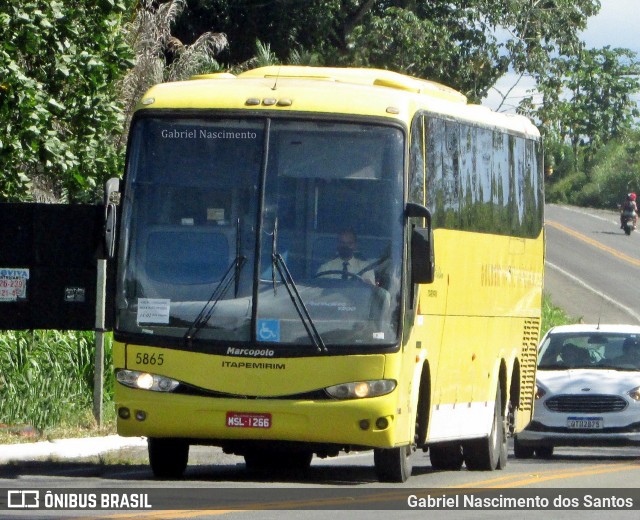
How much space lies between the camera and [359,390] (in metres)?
12.5

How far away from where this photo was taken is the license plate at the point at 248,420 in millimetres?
12477

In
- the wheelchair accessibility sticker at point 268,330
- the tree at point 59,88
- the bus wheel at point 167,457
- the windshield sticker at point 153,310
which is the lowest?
the bus wheel at point 167,457

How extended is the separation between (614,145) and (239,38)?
2749 inches

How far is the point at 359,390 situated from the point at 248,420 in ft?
2.98

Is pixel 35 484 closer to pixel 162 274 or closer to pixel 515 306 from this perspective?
pixel 162 274

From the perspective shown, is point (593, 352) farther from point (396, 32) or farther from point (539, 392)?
point (396, 32)

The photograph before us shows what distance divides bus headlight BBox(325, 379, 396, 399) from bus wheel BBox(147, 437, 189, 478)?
163cm

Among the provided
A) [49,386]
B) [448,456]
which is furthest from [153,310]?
[49,386]

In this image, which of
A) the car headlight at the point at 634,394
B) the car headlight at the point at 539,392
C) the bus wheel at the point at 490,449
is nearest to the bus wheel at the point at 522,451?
the car headlight at the point at 539,392

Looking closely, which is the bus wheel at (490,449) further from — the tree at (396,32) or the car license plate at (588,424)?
the tree at (396,32)

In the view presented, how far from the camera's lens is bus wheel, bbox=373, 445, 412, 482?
43.7ft

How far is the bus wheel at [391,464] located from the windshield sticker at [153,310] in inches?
84.6

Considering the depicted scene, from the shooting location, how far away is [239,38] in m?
40.5

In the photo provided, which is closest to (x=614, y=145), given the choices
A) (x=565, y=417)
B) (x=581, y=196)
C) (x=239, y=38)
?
(x=581, y=196)
